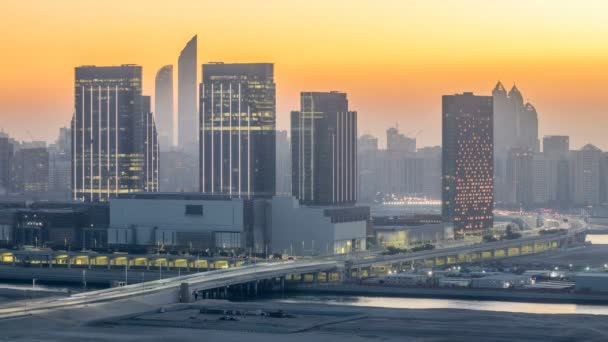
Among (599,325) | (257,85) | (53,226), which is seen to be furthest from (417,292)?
(257,85)

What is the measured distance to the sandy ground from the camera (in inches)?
3142

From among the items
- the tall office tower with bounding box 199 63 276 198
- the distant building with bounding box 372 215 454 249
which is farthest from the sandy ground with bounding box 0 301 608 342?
the tall office tower with bounding box 199 63 276 198

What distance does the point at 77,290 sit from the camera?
115m

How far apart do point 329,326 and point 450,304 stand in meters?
22.8

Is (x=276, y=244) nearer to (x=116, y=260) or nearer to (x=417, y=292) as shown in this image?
(x=116, y=260)

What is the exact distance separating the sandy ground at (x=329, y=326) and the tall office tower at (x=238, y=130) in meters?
96.6

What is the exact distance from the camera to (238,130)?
627ft

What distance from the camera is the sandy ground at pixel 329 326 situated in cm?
7981

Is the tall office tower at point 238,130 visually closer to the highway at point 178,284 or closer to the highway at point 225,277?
the highway at point 225,277

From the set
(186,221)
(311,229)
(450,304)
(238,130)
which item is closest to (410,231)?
(311,229)

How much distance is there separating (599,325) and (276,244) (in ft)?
209

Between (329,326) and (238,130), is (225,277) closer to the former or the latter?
(329,326)

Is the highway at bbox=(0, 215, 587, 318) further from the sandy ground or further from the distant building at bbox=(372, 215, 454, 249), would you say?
the distant building at bbox=(372, 215, 454, 249)

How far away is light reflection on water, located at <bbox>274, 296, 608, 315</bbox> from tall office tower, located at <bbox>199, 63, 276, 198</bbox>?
77.9 metres
